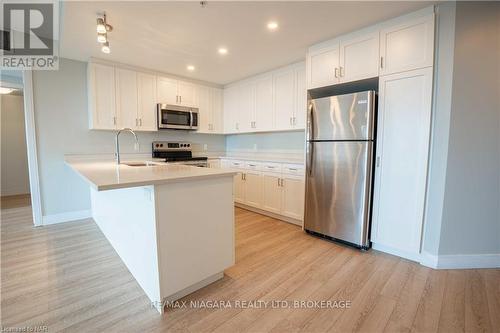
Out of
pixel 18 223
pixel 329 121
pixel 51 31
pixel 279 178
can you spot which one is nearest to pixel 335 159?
pixel 329 121

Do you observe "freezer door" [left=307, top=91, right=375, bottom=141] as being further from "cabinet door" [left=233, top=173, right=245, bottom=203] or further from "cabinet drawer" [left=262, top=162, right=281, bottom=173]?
"cabinet door" [left=233, top=173, right=245, bottom=203]

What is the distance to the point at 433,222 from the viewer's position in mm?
2156

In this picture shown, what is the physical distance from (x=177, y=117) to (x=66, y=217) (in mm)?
2303

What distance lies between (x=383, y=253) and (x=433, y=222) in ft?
1.93

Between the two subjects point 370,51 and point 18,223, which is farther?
point 18,223

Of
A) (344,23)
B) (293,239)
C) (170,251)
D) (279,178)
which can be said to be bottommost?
(293,239)

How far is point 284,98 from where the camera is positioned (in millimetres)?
3660

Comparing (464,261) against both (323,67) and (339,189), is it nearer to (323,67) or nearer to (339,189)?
(339,189)

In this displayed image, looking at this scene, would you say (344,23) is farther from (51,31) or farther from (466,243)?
(51,31)

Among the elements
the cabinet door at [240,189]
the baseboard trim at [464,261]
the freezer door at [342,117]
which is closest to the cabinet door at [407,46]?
the freezer door at [342,117]

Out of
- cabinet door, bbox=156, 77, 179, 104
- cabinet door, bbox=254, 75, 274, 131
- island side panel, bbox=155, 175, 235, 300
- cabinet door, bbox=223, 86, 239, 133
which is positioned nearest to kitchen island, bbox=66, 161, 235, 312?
island side panel, bbox=155, 175, 235, 300

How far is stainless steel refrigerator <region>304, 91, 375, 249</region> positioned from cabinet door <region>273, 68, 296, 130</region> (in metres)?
0.81

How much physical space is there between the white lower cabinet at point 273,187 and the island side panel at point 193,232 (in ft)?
5.07

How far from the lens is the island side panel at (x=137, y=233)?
1.57 m
